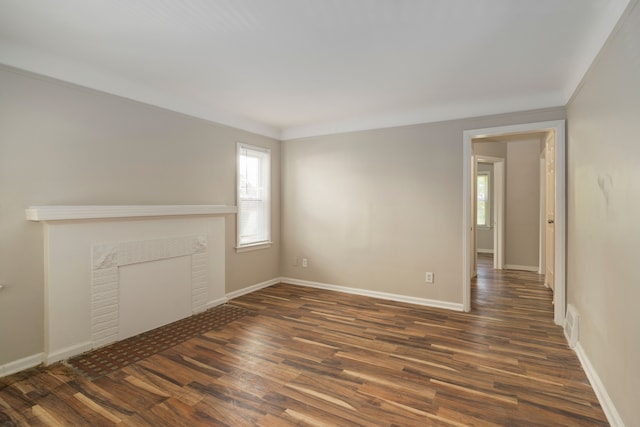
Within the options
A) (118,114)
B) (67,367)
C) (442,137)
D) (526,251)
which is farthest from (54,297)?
(526,251)

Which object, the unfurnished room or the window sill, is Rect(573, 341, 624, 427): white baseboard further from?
the window sill

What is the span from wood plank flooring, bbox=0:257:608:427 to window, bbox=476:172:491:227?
212 inches

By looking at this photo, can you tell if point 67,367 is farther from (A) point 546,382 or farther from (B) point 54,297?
(A) point 546,382

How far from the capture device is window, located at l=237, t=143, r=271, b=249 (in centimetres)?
453

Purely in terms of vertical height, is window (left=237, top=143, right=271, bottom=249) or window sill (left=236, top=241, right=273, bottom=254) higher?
window (left=237, top=143, right=271, bottom=249)

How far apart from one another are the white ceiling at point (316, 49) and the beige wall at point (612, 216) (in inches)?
12.7

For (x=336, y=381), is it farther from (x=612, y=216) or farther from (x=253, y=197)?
(x=253, y=197)

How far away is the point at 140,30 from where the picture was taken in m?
2.23

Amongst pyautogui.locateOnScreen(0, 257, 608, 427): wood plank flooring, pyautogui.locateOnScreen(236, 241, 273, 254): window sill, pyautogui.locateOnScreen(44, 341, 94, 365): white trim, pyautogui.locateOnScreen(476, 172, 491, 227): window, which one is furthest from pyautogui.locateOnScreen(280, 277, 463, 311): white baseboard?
pyautogui.locateOnScreen(476, 172, 491, 227): window

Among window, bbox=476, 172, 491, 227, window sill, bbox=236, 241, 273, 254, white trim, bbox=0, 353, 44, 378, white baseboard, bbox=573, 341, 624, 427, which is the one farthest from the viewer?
window, bbox=476, 172, 491, 227

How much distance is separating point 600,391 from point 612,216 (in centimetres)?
115

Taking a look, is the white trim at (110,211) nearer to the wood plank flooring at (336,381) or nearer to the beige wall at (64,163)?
the beige wall at (64,163)

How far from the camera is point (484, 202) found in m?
8.57

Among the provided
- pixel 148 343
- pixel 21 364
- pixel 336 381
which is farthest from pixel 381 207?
pixel 21 364
